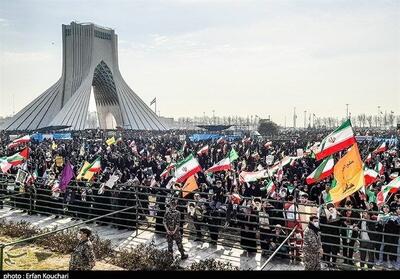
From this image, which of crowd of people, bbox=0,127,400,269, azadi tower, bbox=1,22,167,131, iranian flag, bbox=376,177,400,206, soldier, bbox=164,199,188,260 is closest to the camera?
crowd of people, bbox=0,127,400,269

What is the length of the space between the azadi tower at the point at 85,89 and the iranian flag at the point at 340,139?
6269 centimetres

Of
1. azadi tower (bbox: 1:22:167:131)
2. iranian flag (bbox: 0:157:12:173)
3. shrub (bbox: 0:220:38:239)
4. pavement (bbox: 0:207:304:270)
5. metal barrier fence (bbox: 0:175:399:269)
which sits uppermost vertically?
azadi tower (bbox: 1:22:167:131)

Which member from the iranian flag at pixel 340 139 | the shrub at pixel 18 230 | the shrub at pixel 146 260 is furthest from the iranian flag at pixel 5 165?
the iranian flag at pixel 340 139

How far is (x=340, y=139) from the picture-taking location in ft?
27.5

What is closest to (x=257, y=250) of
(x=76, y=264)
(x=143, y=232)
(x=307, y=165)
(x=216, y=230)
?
(x=216, y=230)

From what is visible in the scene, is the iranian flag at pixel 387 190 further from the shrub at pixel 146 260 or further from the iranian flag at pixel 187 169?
the shrub at pixel 146 260

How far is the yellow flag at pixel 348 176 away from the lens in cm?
747

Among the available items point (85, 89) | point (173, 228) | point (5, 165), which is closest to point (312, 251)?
point (173, 228)

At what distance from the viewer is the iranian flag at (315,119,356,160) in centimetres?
820

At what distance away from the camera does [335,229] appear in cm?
866

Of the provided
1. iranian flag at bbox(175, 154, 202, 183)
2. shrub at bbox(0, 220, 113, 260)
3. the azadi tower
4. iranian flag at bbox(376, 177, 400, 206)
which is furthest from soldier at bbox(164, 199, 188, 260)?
the azadi tower

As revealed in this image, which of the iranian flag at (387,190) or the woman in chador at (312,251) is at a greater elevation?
the iranian flag at (387,190)

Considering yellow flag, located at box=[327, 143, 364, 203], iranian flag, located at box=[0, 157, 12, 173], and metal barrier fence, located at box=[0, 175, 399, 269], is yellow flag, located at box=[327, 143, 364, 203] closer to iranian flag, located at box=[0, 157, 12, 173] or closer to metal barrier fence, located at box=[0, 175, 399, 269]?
metal barrier fence, located at box=[0, 175, 399, 269]

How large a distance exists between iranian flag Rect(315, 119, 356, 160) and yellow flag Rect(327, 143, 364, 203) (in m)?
0.42
